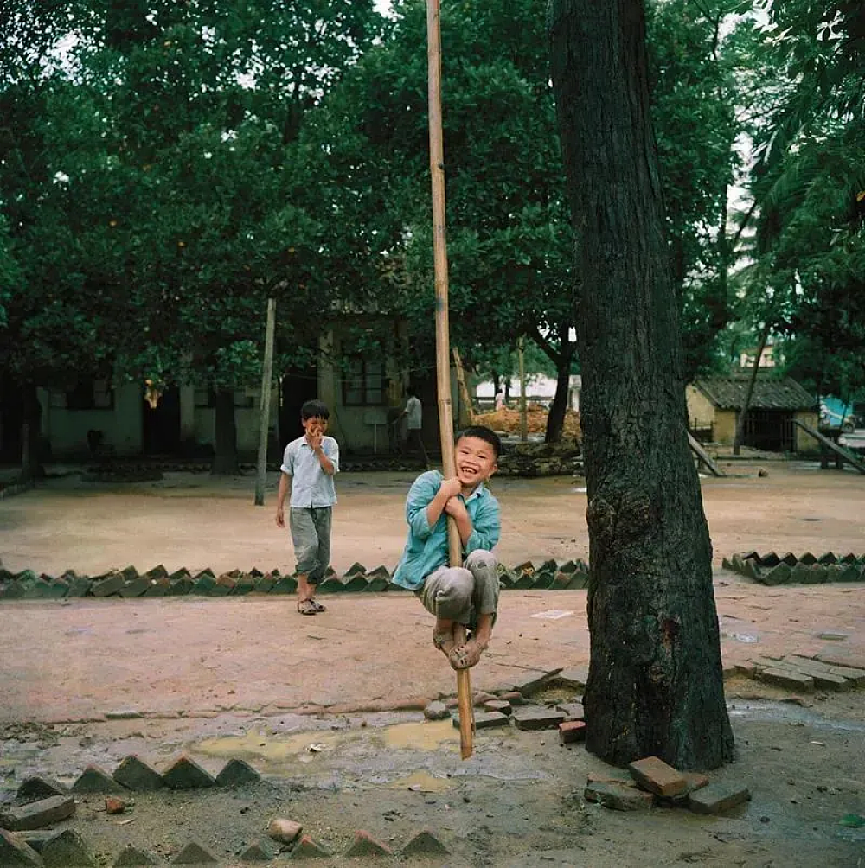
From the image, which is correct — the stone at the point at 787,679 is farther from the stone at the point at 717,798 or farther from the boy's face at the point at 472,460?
the boy's face at the point at 472,460

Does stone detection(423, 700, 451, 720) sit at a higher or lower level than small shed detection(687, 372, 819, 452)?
lower

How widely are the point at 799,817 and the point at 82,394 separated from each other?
26398mm

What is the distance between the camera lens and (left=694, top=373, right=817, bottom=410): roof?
3219cm

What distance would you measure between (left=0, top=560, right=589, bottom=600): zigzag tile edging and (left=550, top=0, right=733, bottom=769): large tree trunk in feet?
13.4

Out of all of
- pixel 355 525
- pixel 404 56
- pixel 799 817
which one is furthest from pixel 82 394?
pixel 799 817

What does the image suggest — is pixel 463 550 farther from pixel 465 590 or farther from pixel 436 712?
pixel 436 712

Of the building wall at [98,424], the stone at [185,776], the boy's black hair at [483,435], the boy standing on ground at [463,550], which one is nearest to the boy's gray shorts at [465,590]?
the boy standing on ground at [463,550]

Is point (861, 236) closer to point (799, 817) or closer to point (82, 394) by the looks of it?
point (799, 817)

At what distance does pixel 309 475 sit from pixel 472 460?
3743mm

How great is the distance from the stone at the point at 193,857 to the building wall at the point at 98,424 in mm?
25251

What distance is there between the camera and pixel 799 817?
13.2 feet

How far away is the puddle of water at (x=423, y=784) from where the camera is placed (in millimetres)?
4344

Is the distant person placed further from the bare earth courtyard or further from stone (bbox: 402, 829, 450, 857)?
stone (bbox: 402, 829, 450, 857)

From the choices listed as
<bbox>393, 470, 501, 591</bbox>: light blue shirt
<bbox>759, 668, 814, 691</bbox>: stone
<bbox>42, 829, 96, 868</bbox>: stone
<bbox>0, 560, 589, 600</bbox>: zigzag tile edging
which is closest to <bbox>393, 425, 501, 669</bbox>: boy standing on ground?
<bbox>393, 470, 501, 591</bbox>: light blue shirt
